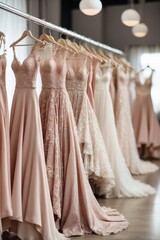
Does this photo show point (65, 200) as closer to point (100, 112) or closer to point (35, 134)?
point (35, 134)

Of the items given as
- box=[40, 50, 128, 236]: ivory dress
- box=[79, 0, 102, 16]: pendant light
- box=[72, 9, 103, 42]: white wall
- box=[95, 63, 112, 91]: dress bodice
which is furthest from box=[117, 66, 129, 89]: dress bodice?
box=[72, 9, 103, 42]: white wall

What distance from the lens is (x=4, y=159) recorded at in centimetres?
347

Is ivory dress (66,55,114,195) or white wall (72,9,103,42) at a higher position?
white wall (72,9,103,42)

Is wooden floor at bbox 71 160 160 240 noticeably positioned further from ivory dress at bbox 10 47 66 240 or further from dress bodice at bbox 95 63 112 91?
dress bodice at bbox 95 63 112 91

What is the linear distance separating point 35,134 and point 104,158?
4.97ft

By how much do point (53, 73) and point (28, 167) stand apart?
931mm

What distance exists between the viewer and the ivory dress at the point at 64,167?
4.04 m

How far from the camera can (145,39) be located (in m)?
10.7

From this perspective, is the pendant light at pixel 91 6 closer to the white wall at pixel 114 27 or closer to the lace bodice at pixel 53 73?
the lace bodice at pixel 53 73

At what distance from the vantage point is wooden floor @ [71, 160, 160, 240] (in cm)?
399

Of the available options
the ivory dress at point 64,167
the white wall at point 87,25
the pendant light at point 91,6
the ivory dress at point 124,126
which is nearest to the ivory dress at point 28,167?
the ivory dress at point 64,167

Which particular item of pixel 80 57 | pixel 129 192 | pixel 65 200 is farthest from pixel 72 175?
pixel 129 192

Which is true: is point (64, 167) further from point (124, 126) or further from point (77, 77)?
point (124, 126)

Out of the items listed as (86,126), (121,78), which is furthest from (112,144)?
(121,78)
